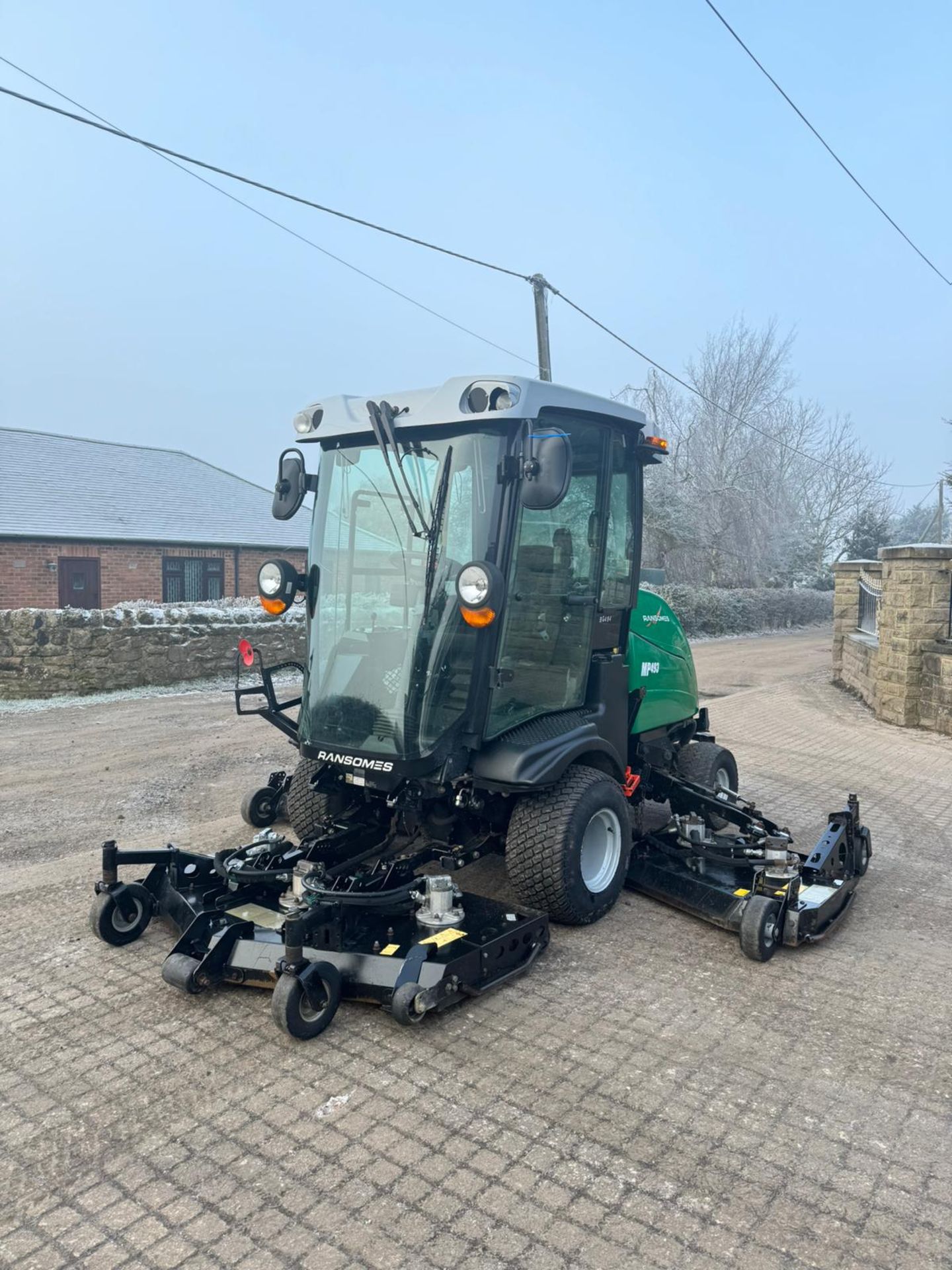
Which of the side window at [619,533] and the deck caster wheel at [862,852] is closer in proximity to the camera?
the side window at [619,533]

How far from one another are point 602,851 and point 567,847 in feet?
1.81

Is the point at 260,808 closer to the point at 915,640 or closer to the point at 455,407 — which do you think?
the point at 455,407

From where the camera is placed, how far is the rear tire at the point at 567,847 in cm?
430

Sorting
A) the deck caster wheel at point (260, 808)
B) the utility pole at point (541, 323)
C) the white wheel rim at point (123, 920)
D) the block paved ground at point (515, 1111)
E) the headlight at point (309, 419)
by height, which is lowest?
the block paved ground at point (515, 1111)

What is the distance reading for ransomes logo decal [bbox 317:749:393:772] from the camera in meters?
4.16

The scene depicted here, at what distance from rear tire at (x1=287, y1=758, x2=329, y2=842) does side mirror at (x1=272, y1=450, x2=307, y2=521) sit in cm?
146

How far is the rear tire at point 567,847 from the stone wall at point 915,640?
7.56 metres

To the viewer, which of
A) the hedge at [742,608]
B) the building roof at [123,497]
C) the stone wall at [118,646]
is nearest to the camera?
the stone wall at [118,646]

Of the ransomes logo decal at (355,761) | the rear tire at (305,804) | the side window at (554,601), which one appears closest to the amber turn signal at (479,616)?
the side window at (554,601)

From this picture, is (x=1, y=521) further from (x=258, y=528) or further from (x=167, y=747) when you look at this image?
(x=167, y=747)

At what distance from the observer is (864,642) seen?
519 inches

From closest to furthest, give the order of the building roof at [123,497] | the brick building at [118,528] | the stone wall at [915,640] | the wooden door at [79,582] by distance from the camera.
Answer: the stone wall at [915,640] → the brick building at [118,528] → the wooden door at [79,582] → the building roof at [123,497]

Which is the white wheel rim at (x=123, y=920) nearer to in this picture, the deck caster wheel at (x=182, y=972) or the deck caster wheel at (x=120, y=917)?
the deck caster wheel at (x=120, y=917)

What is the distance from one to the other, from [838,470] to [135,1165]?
1598 inches
